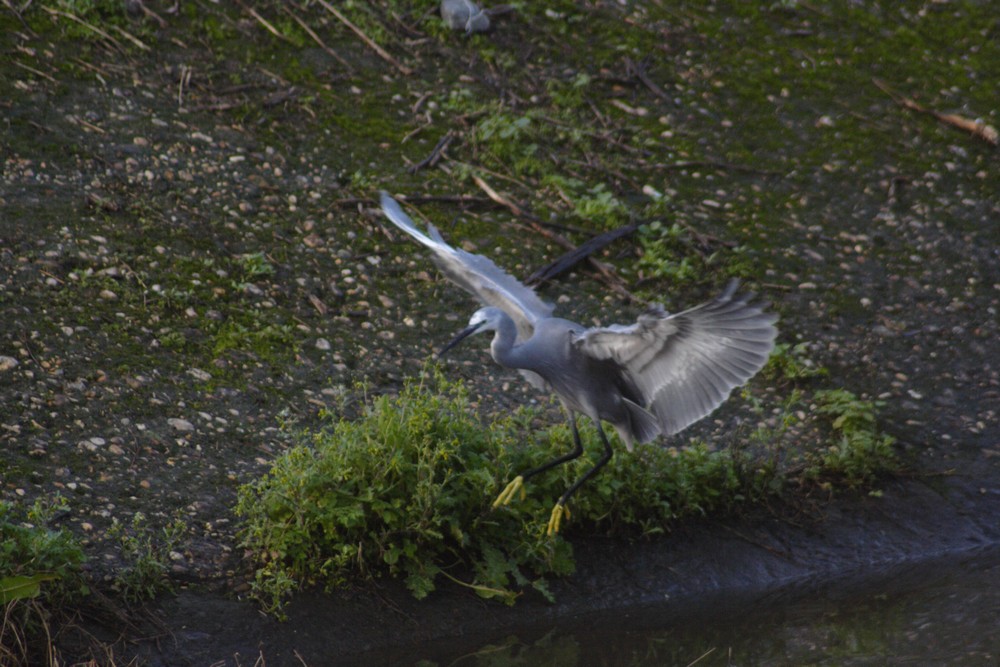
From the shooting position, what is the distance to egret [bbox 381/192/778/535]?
4082mm

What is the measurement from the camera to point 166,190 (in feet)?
22.0

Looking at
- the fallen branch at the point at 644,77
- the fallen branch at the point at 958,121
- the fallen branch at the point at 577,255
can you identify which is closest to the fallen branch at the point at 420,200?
the fallen branch at the point at 577,255

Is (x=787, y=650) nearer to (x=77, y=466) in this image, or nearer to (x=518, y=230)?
(x=77, y=466)

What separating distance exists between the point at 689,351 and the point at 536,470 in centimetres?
90

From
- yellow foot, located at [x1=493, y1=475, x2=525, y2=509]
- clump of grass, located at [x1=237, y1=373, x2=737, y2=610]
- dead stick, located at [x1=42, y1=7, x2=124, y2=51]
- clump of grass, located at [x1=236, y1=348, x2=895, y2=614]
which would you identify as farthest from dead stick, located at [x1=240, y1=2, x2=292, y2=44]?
yellow foot, located at [x1=493, y1=475, x2=525, y2=509]

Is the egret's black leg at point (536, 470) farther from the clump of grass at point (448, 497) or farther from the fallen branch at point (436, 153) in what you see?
the fallen branch at point (436, 153)

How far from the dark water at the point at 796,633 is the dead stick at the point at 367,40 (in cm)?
501

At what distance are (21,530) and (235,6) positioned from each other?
222 inches

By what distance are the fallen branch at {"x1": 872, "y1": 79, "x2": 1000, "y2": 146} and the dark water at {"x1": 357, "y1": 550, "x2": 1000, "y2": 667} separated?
182 inches

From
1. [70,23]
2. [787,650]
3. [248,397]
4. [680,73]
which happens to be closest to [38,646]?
[248,397]

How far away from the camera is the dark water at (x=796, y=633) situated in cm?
422

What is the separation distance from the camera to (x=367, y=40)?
27.6ft

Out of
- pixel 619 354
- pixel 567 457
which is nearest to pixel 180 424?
pixel 567 457

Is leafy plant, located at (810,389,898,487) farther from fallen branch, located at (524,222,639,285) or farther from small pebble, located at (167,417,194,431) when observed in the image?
small pebble, located at (167,417,194,431)
